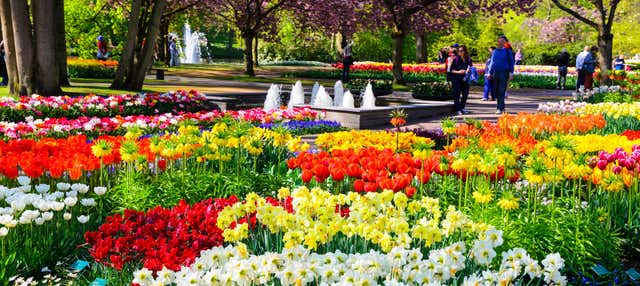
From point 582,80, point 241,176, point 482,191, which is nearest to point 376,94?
point 582,80

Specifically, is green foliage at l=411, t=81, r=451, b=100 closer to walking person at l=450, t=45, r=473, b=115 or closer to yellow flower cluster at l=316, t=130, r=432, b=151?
walking person at l=450, t=45, r=473, b=115

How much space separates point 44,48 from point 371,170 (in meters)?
11.6

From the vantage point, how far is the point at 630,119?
11.4 m

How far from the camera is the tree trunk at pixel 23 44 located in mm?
14805

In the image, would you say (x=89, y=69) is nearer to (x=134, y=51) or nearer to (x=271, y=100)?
(x=134, y=51)

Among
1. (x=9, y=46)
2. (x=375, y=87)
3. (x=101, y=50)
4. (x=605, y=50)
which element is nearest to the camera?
(x=9, y=46)

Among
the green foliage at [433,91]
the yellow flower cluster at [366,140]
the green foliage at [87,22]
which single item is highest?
the green foliage at [87,22]

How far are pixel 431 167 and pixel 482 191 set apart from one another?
3.98ft

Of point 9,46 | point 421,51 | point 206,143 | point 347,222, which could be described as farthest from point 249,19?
point 347,222

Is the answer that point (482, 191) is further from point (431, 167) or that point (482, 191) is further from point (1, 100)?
point (1, 100)

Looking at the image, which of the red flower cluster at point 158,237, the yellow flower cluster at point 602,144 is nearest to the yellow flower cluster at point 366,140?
the yellow flower cluster at point 602,144

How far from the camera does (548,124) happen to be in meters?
10.1

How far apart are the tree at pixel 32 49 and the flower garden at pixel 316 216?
28.1 ft

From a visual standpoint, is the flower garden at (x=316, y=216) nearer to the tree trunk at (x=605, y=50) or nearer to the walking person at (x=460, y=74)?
the walking person at (x=460, y=74)
